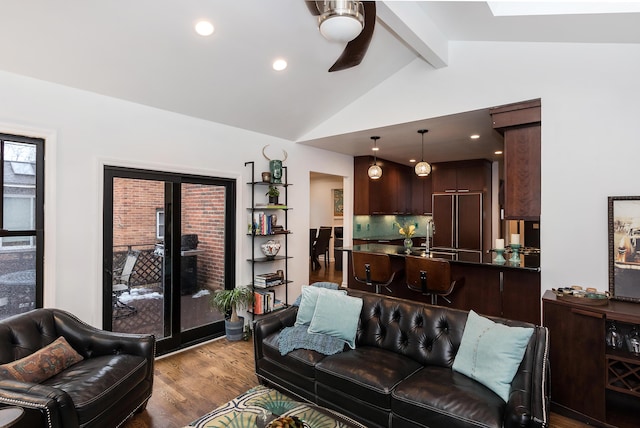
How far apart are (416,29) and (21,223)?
3849 mm

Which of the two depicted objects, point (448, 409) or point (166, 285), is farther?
point (166, 285)

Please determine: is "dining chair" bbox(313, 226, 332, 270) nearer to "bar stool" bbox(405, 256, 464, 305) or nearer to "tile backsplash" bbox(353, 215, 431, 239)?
"tile backsplash" bbox(353, 215, 431, 239)

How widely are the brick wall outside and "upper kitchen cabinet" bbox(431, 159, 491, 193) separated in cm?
516

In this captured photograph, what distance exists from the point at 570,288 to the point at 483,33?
97.8 inches

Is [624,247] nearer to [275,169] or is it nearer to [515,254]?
[515,254]

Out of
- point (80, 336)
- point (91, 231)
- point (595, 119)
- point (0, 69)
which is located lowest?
point (80, 336)

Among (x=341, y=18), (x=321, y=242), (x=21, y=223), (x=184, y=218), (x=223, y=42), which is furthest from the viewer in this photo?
(x=321, y=242)

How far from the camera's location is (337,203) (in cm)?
1008

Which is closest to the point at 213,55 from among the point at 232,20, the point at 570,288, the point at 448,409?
the point at 232,20

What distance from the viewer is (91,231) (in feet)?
10.4

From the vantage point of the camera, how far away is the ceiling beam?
257 centimetres

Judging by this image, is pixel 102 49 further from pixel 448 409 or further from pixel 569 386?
pixel 569 386

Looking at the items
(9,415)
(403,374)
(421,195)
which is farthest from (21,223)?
(421,195)

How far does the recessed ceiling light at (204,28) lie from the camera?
274 cm
